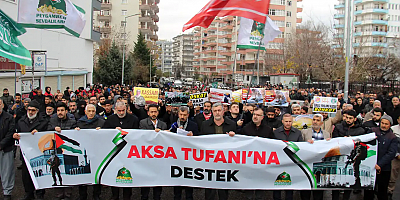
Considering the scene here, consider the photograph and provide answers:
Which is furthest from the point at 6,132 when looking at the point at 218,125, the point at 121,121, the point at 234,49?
the point at 234,49

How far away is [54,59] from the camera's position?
26875 mm

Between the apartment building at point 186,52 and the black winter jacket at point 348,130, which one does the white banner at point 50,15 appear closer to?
the black winter jacket at point 348,130

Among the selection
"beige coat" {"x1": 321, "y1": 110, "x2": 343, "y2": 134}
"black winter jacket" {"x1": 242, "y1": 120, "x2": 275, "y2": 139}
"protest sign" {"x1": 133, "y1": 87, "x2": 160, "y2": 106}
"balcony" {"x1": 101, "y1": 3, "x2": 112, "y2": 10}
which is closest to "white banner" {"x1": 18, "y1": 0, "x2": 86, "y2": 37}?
"protest sign" {"x1": 133, "y1": 87, "x2": 160, "y2": 106}

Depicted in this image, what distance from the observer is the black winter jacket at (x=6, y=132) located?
19.9ft

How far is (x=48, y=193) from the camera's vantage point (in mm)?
6641

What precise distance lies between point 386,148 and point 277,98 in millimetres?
7106

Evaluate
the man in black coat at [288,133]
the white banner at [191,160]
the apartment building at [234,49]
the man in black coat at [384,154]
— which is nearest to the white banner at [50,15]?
the white banner at [191,160]

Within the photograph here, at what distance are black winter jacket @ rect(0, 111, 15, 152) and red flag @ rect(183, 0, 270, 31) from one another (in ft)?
14.3

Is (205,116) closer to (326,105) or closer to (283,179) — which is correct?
(283,179)

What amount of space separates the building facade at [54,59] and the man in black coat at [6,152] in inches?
403

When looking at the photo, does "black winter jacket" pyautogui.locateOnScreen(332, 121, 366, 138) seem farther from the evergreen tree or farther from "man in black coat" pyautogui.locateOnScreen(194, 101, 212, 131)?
the evergreen tree

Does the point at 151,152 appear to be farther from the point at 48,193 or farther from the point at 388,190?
the point at 388,190

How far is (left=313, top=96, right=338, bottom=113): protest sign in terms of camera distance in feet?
35.6

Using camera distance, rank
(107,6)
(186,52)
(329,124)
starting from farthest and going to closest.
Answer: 1. (186,52)
2. (107,6)
3. (329,124)
